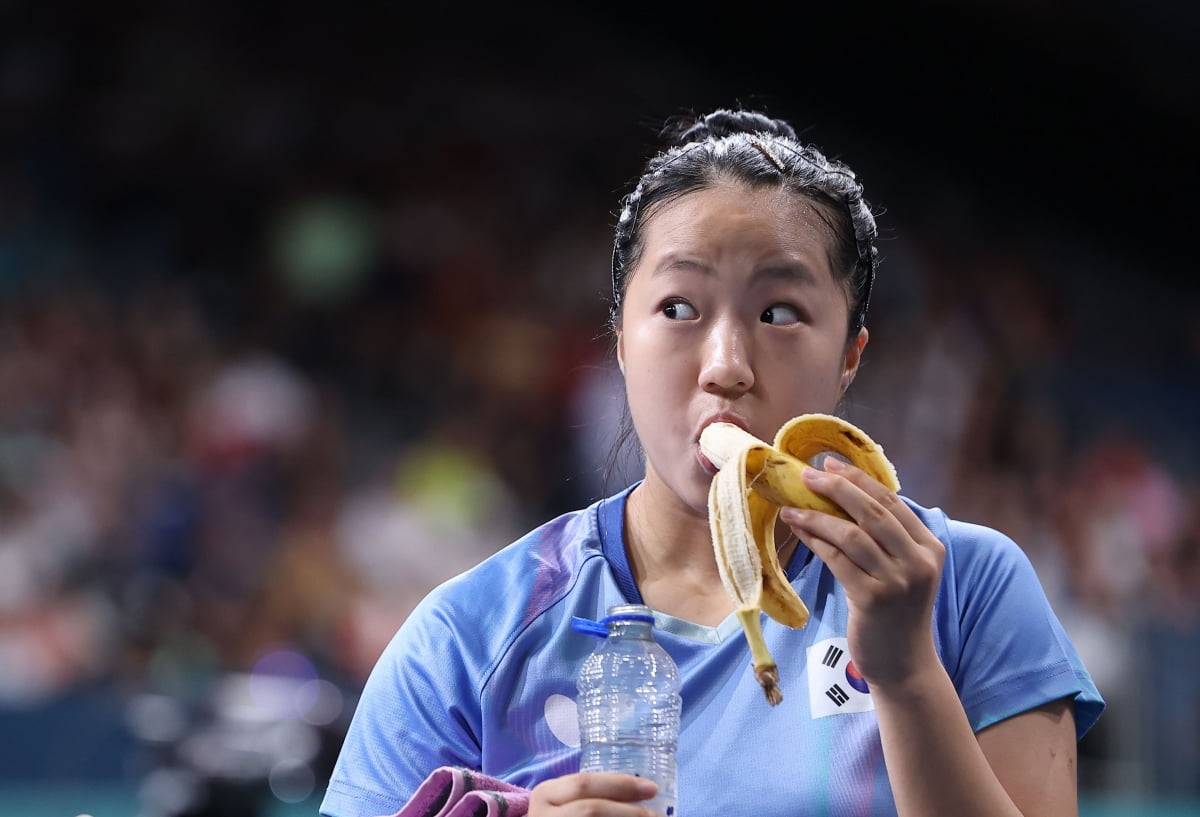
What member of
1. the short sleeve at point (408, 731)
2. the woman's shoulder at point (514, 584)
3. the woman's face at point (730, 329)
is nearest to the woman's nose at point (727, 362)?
the woman's face at point (730, 329)

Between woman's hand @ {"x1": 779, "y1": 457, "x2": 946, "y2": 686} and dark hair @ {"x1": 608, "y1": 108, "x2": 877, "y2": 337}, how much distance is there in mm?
508

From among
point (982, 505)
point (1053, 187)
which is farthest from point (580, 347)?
point (1053, 187)

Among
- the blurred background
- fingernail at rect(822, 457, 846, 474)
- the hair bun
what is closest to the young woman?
fingernail at rect(822, 457, 846, 474)

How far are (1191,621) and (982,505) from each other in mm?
1441

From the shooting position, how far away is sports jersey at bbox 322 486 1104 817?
1.49 m

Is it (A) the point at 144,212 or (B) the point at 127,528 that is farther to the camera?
(A) the point at 144,212

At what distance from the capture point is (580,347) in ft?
24.0

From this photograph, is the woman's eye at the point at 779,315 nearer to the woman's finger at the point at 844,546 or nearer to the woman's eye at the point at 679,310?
the woman's eye at the point at 679,310

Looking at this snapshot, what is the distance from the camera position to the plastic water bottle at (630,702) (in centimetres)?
143

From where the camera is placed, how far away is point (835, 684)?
5.03ft

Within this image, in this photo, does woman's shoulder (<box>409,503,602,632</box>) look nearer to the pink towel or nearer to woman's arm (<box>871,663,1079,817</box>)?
the pink towel

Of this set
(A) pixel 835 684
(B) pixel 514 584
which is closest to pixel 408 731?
(B) pixel 514 584

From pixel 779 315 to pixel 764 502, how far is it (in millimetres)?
261

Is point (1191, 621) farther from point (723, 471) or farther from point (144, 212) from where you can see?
point (144, 212)
